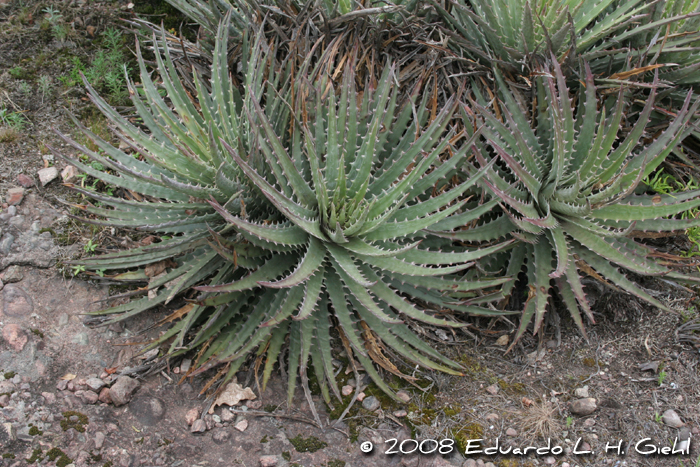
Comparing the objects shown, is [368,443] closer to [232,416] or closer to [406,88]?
[232,416]

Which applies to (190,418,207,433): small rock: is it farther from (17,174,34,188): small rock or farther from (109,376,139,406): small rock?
(17,174,34,188): small rock

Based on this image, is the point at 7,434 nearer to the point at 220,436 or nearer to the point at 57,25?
the point at 220,436

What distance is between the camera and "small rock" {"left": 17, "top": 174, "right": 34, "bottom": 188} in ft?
9.51

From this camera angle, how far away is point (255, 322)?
93.9 inches

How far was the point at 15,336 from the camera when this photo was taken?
2.36 metres

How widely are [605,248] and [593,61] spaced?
3.89 ft

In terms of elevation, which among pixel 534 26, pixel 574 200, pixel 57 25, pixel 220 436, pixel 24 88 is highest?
pixel 534 26

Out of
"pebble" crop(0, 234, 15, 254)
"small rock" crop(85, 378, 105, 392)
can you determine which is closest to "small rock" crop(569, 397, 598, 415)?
"small rock" crop(85, 378, 105, 392)

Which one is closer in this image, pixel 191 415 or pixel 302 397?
pixel 191 415

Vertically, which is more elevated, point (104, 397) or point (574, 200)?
point (574, 200)

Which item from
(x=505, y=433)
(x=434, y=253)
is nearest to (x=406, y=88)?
(x=434, y=253)

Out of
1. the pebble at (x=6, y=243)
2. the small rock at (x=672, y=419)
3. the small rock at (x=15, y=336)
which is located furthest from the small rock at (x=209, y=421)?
the small rock at (x=672, y=419)

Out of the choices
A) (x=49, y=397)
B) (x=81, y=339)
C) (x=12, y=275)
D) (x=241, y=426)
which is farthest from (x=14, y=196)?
(x=241, y=426)

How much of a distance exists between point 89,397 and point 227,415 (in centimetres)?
60
